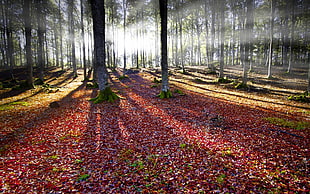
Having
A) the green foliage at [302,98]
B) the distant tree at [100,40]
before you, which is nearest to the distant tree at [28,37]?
the distant tree at [100,40]

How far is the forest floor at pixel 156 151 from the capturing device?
358 centimetres

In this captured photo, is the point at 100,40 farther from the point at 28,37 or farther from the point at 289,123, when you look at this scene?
the point at 289,123

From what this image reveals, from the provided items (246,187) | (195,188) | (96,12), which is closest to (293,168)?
(246,187)

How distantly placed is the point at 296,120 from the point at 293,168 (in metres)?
5.19

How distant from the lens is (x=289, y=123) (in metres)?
7.25

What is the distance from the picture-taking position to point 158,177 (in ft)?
12.7

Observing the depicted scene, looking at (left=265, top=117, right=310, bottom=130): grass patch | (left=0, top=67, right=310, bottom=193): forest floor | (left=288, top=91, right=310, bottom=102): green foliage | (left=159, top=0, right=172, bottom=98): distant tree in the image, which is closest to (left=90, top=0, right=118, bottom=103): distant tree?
(left=0, top=67, right=310, bottom=193): forest floor

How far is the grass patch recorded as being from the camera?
689 centimetres

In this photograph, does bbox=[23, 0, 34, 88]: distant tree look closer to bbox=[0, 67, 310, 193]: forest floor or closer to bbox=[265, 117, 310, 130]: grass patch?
bbox=[0, 67, 310, 193]: forest floor

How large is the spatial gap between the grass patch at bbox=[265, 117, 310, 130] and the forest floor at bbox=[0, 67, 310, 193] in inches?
1.6

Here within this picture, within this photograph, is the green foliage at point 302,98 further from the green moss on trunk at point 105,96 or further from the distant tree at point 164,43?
the green moss on trunk at point 105,96

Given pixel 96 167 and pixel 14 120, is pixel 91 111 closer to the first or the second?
pixel 14 120

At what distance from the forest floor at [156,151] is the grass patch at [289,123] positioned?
1.6 inches

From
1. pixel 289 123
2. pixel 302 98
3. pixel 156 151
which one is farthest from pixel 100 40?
pixel 302 98
